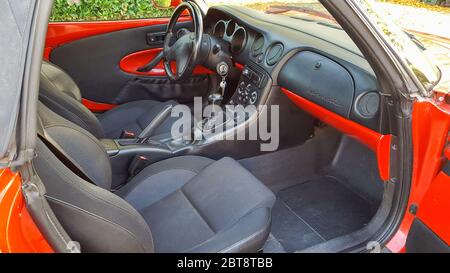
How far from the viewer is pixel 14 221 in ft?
2.79

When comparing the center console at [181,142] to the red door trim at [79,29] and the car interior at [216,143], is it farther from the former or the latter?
the red door trim at [79,29]

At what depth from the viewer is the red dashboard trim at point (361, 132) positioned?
1.70 meters

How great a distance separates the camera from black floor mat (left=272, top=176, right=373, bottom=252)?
86.9 inches

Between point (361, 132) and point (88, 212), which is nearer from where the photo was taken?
point (88, 212)

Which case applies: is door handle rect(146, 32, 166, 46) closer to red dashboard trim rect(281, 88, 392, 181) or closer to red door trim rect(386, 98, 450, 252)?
red dashboard trim rect(281, 88, 392, 181)

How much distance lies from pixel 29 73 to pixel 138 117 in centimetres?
215

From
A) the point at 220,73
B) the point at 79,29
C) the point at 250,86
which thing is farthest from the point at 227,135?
the point at 79,29

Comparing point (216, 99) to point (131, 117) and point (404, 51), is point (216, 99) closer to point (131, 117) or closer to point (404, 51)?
point (131, 117)

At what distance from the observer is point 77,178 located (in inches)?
44.3

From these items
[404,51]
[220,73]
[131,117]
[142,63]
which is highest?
[404,51]

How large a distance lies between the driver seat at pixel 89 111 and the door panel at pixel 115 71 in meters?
0.22

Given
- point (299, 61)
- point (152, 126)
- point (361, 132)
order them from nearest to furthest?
1. point (361, 132)
2. point (299, 61)
3. point (152, 126)

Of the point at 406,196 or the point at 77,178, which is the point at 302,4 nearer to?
the point at 406,196

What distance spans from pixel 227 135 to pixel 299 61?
22.3 inches
